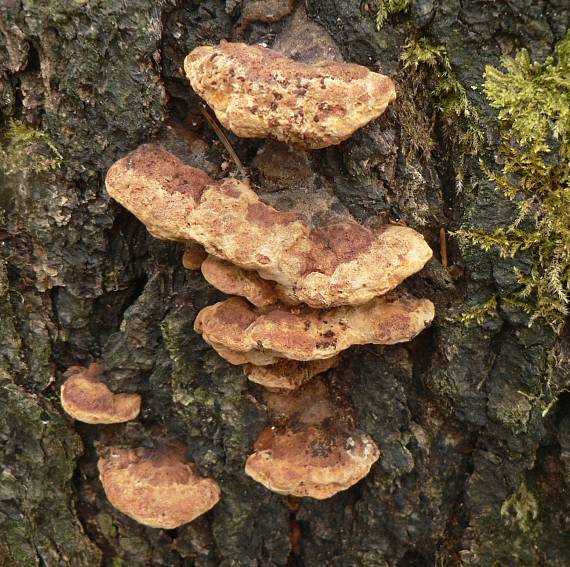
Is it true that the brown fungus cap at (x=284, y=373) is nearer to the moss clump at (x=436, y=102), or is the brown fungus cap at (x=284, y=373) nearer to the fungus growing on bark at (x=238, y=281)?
the fungus growing on bark at (x=238, y=281)

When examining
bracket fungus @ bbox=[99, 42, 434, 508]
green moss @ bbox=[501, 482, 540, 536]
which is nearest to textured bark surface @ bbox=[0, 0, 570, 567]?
green moss @ bbox=[501, 482, 540, 536]

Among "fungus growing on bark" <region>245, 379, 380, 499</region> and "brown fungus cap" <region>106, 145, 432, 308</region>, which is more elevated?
"brown fungus cap" <region>106, 145, 432, 308</region>

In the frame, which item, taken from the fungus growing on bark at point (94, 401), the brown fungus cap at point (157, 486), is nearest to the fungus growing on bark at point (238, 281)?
the fungus growing on bark at point (94, 401)

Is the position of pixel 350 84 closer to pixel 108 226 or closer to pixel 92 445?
pixel 108 226

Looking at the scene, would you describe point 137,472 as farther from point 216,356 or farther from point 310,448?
point 310,448

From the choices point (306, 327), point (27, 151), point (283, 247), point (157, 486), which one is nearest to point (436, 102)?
point (283, 247)

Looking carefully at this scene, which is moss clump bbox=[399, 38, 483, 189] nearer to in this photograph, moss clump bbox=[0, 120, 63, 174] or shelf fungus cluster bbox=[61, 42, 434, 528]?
shelf fungus cluster bbox=[61, 42, 434, 528]

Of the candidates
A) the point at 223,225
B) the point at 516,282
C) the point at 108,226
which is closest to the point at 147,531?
the point at 108,226
